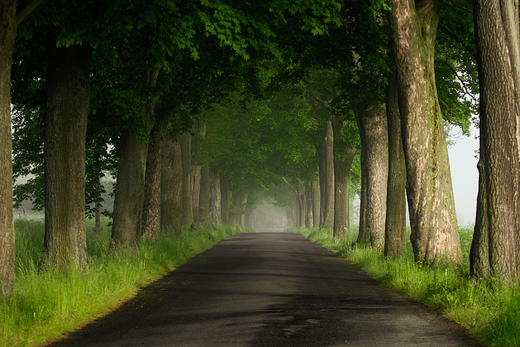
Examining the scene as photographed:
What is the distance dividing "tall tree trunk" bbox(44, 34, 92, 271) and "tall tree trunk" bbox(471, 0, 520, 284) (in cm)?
730

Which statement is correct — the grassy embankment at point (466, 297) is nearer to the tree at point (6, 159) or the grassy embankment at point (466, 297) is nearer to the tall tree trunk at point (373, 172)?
the tall tree trunk at point (373, 172)

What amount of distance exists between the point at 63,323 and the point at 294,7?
7837 mm

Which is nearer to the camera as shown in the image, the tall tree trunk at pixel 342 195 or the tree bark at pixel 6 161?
the tree bark at pixel 6 161

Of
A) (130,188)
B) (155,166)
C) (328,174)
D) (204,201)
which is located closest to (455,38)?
(130,188)

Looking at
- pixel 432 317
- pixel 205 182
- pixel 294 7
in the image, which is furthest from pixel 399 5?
pixel 205 182

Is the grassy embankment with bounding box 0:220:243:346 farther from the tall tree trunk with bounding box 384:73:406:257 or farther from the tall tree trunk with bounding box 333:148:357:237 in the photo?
the tall tree trunk with bounding box 333:148:357:237

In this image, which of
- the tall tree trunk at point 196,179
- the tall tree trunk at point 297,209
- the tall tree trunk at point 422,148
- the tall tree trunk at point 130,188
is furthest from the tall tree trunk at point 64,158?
the tall tree trunk at point 297,209

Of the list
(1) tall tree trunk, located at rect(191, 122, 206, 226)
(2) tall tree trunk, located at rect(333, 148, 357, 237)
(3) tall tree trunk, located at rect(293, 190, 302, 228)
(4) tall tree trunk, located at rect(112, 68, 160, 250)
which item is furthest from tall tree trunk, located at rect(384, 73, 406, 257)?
(3) tall tree trunk, located at rect(293, 190, 302, 228)

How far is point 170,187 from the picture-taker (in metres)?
22.0

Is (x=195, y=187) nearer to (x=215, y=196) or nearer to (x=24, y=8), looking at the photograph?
(x=215, y=196)

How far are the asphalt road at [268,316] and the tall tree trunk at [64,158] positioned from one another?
172cm

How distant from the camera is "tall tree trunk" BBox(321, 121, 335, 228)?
32.7 meters

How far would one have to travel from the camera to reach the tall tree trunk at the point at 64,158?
10.0 m

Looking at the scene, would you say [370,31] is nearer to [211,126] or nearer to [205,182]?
[211,126]
